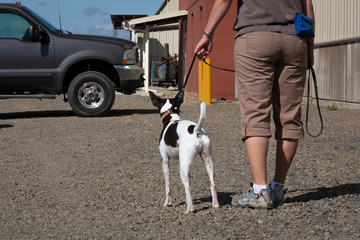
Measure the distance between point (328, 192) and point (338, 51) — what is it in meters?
9.88

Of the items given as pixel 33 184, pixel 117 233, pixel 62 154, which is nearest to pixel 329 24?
pixel 62 154

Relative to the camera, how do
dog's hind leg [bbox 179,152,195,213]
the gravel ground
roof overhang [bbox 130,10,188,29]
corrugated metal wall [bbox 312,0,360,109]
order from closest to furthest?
the gravel ground → dog's hind leg [bbox 179,152,195,213] → corrugated metal wall [bbox 312,0,360,109] → roof overhang [bbox 130,10,188,29]

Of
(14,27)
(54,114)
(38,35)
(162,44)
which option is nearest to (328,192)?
(38,35)

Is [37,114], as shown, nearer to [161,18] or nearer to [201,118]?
[161,18]

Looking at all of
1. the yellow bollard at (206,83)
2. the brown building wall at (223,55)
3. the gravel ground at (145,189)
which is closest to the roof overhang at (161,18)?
the brown building wall at (223,55)

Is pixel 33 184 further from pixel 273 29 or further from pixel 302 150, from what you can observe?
pixel 302 150

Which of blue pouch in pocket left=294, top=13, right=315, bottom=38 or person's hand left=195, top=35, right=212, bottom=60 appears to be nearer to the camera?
blue pouch in pocket left=294, top=13, right=315, bottom=38

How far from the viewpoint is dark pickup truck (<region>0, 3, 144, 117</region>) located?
11.8 m

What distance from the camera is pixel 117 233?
4078 mm

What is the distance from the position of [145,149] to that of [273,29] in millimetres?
3900

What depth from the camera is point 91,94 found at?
12.0 meters

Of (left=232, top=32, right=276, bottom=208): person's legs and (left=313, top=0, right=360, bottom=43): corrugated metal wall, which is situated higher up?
(left=313, top=0, right=360, bottom=43): corrugated metal wall

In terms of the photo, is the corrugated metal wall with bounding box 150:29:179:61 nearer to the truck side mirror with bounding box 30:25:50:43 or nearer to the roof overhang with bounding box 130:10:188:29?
the roof overhang with bounding box 130:10:188:29

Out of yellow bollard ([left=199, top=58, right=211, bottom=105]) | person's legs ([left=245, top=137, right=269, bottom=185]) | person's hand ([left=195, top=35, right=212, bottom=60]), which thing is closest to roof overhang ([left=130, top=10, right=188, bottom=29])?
yellow bollard ([left=199, top=58, right=211, bottom=105])
